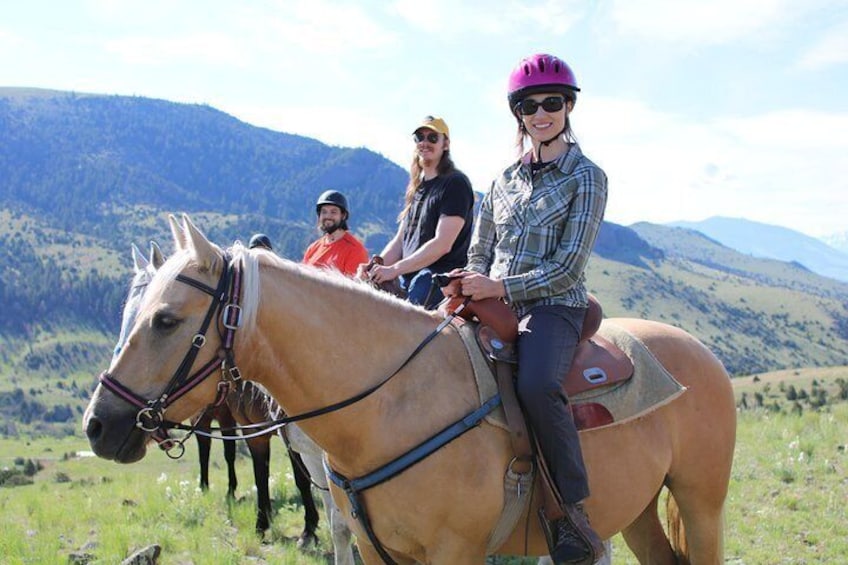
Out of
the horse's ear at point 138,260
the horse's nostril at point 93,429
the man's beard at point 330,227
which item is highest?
the man's beard at point 330,227

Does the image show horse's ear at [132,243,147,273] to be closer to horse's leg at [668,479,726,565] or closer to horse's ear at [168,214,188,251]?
horse's ear at [168,214,188,251]

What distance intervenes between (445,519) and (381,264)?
2.46 metres

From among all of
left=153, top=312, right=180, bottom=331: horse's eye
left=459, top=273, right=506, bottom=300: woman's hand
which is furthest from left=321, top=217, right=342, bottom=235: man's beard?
left=153, top=312, right=180, bottom=331: horse's eye

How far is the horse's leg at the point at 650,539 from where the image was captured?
203 inches

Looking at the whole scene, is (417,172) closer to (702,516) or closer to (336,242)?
(336,242)

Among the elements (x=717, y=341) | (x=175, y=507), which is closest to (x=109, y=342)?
(x=717, y=341)

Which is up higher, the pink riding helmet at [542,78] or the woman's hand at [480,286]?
the pink riding helmet at [542,78]

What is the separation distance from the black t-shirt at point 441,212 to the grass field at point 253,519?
3947 mm

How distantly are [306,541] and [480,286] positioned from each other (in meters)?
5.50

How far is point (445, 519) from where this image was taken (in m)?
3.56

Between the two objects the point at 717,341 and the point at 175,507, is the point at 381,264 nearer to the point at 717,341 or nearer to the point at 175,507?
the point at 175,507

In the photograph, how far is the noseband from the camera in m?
3.09

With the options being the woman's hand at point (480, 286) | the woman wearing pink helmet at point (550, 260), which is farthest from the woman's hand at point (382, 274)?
the woman's hand at point (480, 286)

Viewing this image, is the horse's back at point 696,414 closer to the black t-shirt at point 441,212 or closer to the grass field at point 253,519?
the black t-shirt at point 441,212
